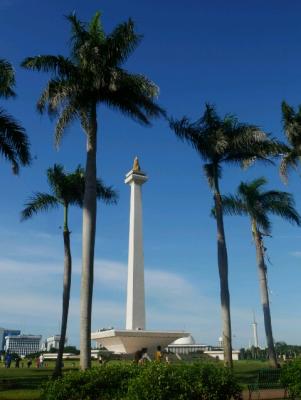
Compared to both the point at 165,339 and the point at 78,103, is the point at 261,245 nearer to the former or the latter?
the point at 165,339

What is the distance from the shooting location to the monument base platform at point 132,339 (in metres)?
33.8

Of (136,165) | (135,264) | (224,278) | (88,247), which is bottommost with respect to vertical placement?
(224,278)

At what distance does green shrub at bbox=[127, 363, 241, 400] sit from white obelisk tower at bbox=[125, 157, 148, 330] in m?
28.1

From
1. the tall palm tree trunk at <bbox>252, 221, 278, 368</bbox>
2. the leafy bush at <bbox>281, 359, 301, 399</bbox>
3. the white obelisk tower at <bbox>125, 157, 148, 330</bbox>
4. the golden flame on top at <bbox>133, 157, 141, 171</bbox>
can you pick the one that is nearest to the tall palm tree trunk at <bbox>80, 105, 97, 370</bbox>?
the leafy bush at <bbox>281, 359, 301, 399</bbox>

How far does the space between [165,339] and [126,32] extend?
2370 cm

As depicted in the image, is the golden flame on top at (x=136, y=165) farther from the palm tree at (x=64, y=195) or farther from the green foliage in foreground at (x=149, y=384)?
the green foliage in foreground at (x=149, y=384)

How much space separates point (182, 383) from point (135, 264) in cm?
2949

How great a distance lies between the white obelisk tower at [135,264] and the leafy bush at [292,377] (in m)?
25.7

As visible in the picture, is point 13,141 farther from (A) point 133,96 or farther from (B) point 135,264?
(B) point 135,264

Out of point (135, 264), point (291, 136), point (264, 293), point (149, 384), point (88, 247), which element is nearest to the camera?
point (149, 384)

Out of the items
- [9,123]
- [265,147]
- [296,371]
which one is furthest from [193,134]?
[296,371]

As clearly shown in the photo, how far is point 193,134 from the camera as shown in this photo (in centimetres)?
2386

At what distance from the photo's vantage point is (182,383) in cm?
989

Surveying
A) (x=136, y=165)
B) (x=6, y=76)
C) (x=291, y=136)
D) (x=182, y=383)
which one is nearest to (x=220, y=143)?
(x=291, y=136)
